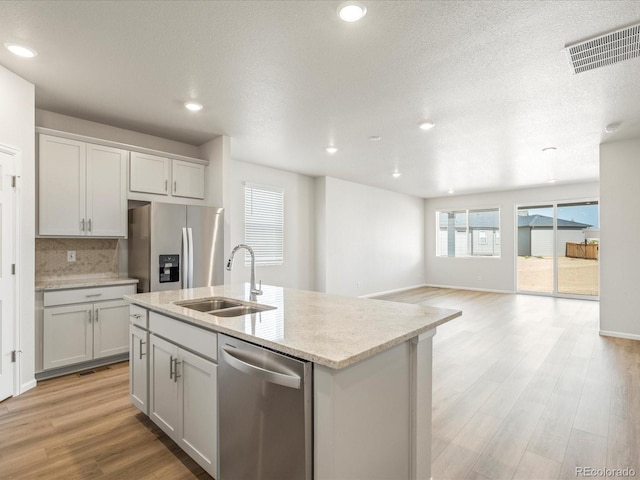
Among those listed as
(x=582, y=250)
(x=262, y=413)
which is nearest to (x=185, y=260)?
(x=262, y=413)

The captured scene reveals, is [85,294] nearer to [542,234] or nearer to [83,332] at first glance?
[83,332]

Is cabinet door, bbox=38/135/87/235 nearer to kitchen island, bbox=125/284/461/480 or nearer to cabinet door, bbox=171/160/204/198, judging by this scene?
cabinet door, bbox=171/160/204/198

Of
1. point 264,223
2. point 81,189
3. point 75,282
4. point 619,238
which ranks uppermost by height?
point 81,189

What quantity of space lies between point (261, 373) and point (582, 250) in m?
8.58

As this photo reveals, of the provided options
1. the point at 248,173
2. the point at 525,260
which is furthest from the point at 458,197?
the point at 248,173

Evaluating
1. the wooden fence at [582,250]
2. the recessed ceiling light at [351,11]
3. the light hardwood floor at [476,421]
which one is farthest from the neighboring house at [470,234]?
the recessed ceiling light at [351,11]

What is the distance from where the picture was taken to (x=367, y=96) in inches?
121

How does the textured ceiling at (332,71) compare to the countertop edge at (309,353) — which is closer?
the countertop edge at (309,353)

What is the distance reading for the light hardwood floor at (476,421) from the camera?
6.29ft

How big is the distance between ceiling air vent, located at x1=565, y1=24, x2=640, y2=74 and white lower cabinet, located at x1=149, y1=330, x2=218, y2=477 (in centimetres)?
A: 309

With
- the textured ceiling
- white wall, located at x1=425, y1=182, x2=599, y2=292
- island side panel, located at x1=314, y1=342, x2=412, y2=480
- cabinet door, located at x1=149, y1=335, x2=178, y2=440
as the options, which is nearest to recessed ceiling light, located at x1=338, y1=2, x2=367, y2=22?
the textured ceiling

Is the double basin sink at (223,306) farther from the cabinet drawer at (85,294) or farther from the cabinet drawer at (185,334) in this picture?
the cabinet drawer at (85,294)

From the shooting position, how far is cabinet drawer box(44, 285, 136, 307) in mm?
3138

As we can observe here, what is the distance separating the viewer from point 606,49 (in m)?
2.29
